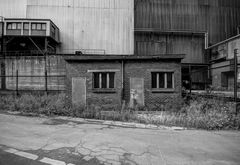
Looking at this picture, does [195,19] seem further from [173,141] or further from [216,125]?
[173,141]

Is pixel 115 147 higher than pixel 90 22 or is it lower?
lower

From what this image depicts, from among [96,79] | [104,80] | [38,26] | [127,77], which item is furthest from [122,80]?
[38,26]

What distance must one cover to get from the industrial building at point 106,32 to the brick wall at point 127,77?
5.27m

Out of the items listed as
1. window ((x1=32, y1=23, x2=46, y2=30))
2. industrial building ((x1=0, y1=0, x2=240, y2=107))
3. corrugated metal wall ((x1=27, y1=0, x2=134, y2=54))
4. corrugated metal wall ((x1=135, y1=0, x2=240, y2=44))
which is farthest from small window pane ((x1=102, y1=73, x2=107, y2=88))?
corrugated metal wall ((x1=135, y1=0, x2=240, y2=44))

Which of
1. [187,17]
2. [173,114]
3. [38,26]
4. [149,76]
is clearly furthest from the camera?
[187,17]

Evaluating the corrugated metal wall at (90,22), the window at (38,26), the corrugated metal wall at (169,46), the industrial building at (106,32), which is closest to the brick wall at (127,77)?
the industrial building at (106,32)

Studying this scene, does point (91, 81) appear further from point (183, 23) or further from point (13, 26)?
point (183, 23)

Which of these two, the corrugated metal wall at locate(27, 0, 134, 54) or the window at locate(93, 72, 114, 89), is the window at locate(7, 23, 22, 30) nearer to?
the corrugated metal wall at locate(27, 0, 134, 54)

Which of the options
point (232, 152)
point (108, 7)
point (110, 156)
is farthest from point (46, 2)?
point (232, 152)

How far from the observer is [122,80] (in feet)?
32.4

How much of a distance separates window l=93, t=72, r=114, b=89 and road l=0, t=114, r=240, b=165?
483cm

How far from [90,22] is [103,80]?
1341 cm

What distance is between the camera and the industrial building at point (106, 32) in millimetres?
14792

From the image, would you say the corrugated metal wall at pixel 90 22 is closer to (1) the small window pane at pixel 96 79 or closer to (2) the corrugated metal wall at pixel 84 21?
(2) the corrugated metal wall at pixel 84 21
